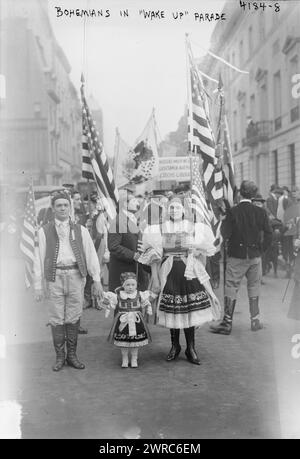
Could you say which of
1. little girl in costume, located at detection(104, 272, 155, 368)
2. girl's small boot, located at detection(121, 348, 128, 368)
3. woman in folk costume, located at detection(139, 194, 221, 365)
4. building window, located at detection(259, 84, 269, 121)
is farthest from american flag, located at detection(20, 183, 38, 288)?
building window, located at detection(259, 84, 269, 121)

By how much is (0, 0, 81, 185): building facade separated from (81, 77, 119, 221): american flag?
36cm

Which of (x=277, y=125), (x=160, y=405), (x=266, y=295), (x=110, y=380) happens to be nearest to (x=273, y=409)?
(x=160, y=405)

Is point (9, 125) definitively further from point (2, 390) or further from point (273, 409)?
point (273, 409)

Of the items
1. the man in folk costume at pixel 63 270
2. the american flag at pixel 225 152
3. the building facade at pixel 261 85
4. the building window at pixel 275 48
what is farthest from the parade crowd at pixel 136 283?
the building window at pixel 275 48

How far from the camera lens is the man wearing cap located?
6297mm

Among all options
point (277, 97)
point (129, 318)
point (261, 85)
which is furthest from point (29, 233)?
point (277, 97)

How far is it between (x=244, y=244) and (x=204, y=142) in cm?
124

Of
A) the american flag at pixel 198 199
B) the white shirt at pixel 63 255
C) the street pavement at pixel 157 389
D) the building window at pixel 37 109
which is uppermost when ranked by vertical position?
the building window at pixel 37 109

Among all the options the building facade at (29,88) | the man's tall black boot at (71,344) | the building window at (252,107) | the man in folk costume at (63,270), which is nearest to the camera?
the building facade at (29,88)

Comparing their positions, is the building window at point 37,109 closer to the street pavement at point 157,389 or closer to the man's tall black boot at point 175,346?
the street pavement at point 157,389

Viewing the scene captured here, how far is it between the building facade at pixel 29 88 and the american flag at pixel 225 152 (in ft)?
6.58

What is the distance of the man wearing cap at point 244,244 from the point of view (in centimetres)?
630

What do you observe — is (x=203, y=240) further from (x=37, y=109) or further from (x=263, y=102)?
(x=263, y=102)

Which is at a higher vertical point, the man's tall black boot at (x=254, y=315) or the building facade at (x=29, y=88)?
the building facade at (x=29, y=88)
